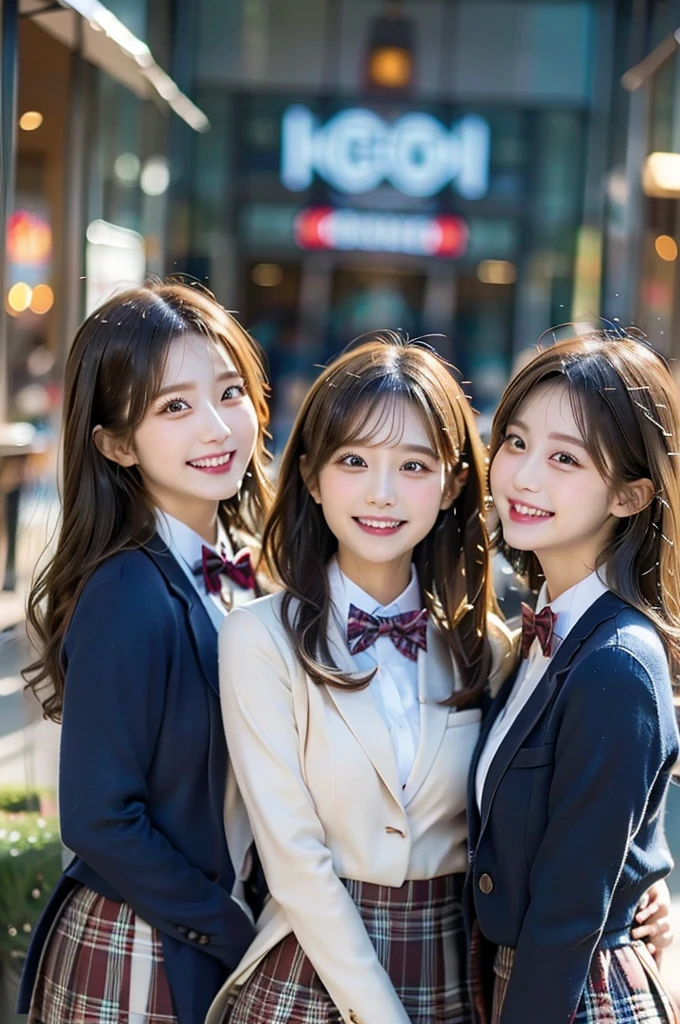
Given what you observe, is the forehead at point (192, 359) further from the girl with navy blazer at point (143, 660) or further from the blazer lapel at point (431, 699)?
the blazer lapel at point (431, 699)

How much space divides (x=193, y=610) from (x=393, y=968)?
0.64 metres

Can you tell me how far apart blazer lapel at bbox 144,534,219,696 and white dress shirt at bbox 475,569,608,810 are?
1.46ft

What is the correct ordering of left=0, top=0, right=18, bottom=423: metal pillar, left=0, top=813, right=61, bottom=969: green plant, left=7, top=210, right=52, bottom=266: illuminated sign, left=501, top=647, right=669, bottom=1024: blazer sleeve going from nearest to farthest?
left=501, top=647, right=669, bottom=1024: blazer sleeve, left=0, top=0, right=18, bottom=423: metal pillar, left=0, top=813, right=61, bottom=969: green plant, left=7, top=210, right=52, bottom=266: illuminated sign

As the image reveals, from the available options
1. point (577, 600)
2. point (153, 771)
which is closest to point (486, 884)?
point (577, 600)

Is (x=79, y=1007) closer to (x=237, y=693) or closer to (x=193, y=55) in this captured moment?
(x=237, y=693)

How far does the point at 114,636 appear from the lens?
6.02ft

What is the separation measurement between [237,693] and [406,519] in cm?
38

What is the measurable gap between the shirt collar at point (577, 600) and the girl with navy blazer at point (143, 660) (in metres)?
0.56

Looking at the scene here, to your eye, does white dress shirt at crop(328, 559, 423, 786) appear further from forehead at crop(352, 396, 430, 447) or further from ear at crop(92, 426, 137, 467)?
ear at crop(92, 426, 137, 467)

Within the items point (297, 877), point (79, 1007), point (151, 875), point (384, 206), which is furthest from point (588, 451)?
point (384, 206)

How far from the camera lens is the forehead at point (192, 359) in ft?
6.51

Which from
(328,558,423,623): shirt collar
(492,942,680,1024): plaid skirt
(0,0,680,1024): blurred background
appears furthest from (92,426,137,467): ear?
(0,0,680,1024): blurred background

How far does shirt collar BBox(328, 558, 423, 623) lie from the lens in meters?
1.96

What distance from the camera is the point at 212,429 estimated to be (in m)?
1.99
